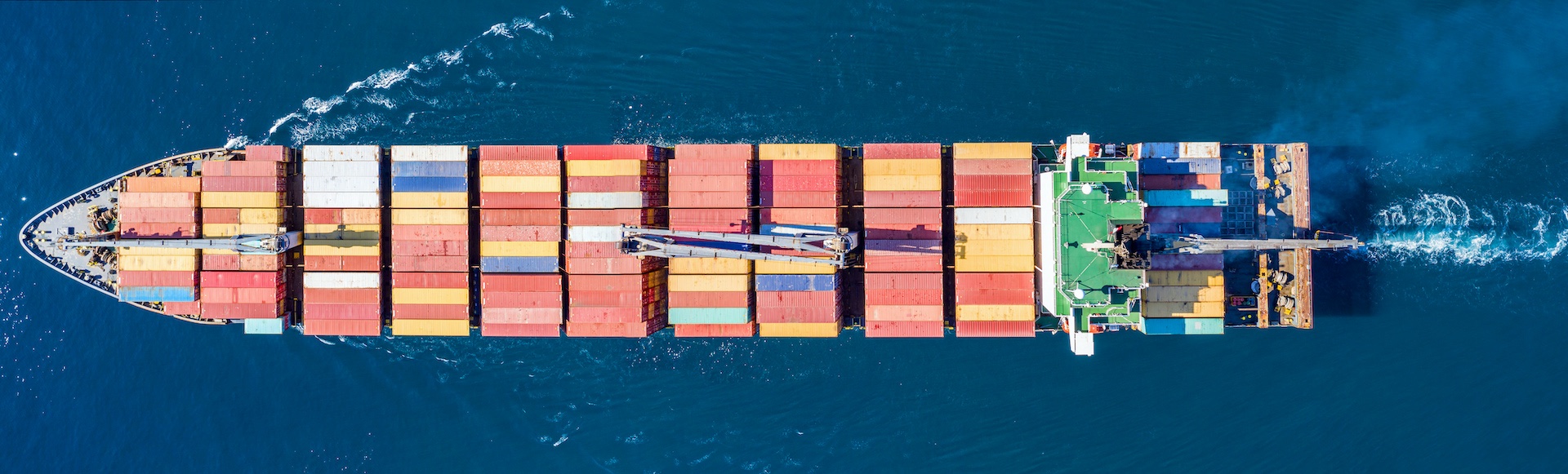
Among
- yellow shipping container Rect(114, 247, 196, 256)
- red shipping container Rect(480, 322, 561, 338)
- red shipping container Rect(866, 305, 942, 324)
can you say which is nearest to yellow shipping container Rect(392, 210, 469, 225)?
red shipping container Rect(480, 322, 561, 338)

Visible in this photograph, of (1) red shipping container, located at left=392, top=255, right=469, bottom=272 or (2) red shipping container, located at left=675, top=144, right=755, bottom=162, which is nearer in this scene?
(2) red shipping container, located at left=675, top=144, right=755, bottom=162

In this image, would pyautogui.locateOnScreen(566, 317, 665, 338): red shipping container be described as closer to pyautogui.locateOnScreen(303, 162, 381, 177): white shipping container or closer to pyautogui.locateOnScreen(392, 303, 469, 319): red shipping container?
pyautogui.locateOnScreen(392, 303, 469, 319): red shipping container

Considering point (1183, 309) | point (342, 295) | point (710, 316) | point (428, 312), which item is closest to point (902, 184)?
point (710, 316)

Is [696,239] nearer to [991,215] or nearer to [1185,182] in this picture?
[991,215]

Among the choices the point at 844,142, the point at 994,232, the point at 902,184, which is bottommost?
the point at 994,232

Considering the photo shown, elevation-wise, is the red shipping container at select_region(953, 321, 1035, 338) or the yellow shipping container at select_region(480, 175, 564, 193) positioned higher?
the yellow shipping container at select_region(480, 175, 564, 193)
